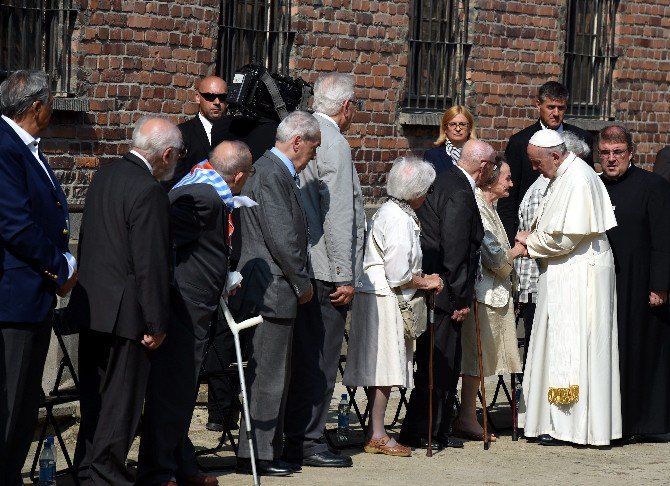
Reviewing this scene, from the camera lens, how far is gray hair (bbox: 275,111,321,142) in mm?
8359

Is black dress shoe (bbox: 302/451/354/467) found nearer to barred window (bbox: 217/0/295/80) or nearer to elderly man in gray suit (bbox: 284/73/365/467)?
elderly man in gray suit (bbox: 284/73/365/467)

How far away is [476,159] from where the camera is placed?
9.66 m

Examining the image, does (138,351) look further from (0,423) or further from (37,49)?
(37,49)

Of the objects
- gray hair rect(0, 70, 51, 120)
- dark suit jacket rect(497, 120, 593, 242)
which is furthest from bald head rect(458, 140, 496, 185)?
gray hair rect(0, 70, 51, 120)

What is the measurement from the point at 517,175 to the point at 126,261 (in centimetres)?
491

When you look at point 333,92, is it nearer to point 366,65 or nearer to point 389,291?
point 389,291

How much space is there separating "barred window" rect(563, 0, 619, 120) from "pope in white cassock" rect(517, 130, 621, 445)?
5555 mm

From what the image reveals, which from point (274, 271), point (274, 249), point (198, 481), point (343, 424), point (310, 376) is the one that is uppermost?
point (274, 249)

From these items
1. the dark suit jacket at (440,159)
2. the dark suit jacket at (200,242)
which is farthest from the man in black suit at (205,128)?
the dark suit jacket at (200,242)

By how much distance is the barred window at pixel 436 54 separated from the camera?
13797mm

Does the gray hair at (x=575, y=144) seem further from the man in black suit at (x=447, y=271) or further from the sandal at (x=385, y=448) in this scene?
the sandal at (x=385, y=448)

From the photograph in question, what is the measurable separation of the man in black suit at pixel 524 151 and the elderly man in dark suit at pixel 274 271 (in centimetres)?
327

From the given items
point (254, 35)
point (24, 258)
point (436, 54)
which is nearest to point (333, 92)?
point (24, 258)

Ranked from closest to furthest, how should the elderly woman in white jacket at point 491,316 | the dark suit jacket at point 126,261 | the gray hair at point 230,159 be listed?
the dark suit jacket at point 126,261, the gray hair at point 230,159, the elderly woman in white jacket at point 491,316
